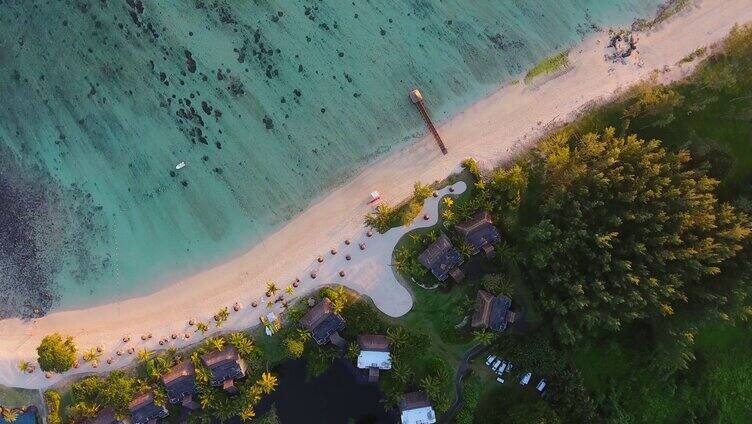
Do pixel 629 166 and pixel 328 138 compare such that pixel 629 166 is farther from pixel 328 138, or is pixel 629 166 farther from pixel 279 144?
pixel 279 144

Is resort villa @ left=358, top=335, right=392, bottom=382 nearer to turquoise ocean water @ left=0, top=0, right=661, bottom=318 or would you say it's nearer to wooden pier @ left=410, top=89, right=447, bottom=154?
turquoise ocean water @ left=0, top=0, right=661, bottom=318

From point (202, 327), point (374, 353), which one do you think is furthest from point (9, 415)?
point (374, 353)

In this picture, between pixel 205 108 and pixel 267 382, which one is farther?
pixel 205 108

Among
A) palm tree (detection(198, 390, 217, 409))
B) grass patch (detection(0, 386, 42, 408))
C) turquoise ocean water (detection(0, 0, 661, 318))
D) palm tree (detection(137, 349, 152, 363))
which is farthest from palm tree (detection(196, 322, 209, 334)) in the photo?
grass patch (detection(0, 386, 42, 408))

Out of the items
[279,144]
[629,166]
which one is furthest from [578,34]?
[279,144]

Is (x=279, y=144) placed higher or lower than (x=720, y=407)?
higher

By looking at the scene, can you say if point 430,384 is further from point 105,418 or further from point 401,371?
point 105,418
